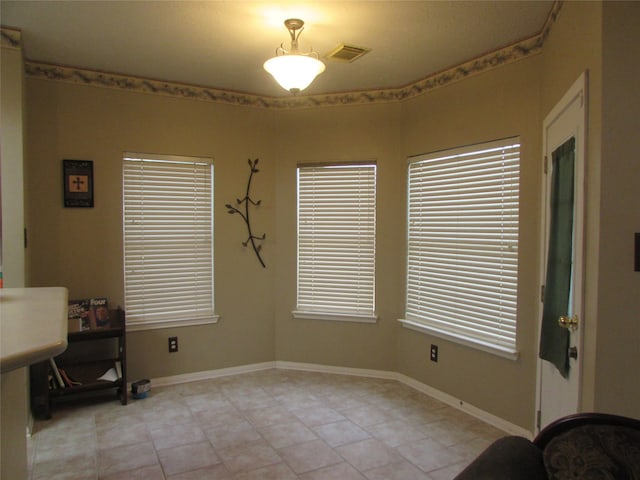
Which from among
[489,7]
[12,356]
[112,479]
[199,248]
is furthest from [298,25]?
[112,479]

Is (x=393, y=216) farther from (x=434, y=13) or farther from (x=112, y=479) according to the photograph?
(x=112, y=479)

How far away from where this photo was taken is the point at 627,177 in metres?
1.75

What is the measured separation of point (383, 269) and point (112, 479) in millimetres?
2592

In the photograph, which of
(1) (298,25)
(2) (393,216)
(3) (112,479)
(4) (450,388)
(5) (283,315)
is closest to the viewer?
(3) (112,479)

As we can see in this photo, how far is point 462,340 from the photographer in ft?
11.4

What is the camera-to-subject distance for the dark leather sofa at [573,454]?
120 centimetres

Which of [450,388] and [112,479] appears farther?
[450,388]

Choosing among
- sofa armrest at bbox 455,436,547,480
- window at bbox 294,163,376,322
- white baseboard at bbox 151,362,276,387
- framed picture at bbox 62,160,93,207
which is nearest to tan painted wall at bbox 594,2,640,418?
sofa armrest at bbox 455,436,547,480

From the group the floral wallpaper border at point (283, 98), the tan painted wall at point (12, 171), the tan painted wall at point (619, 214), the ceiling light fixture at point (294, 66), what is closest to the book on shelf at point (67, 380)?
the tan painted wall at point (12, 171)

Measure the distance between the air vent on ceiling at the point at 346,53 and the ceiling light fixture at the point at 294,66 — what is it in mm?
343

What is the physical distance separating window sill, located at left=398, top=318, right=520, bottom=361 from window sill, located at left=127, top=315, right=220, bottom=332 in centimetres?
173

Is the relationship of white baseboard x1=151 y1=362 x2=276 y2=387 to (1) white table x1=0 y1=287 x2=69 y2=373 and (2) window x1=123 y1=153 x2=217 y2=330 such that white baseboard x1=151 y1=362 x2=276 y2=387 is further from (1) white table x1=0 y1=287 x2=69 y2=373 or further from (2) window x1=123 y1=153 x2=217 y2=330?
(1) white table x1=0 y1=287 x2=69 y2=373

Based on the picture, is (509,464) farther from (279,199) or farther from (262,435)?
(279,199)

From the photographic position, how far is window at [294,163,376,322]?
4191mm
